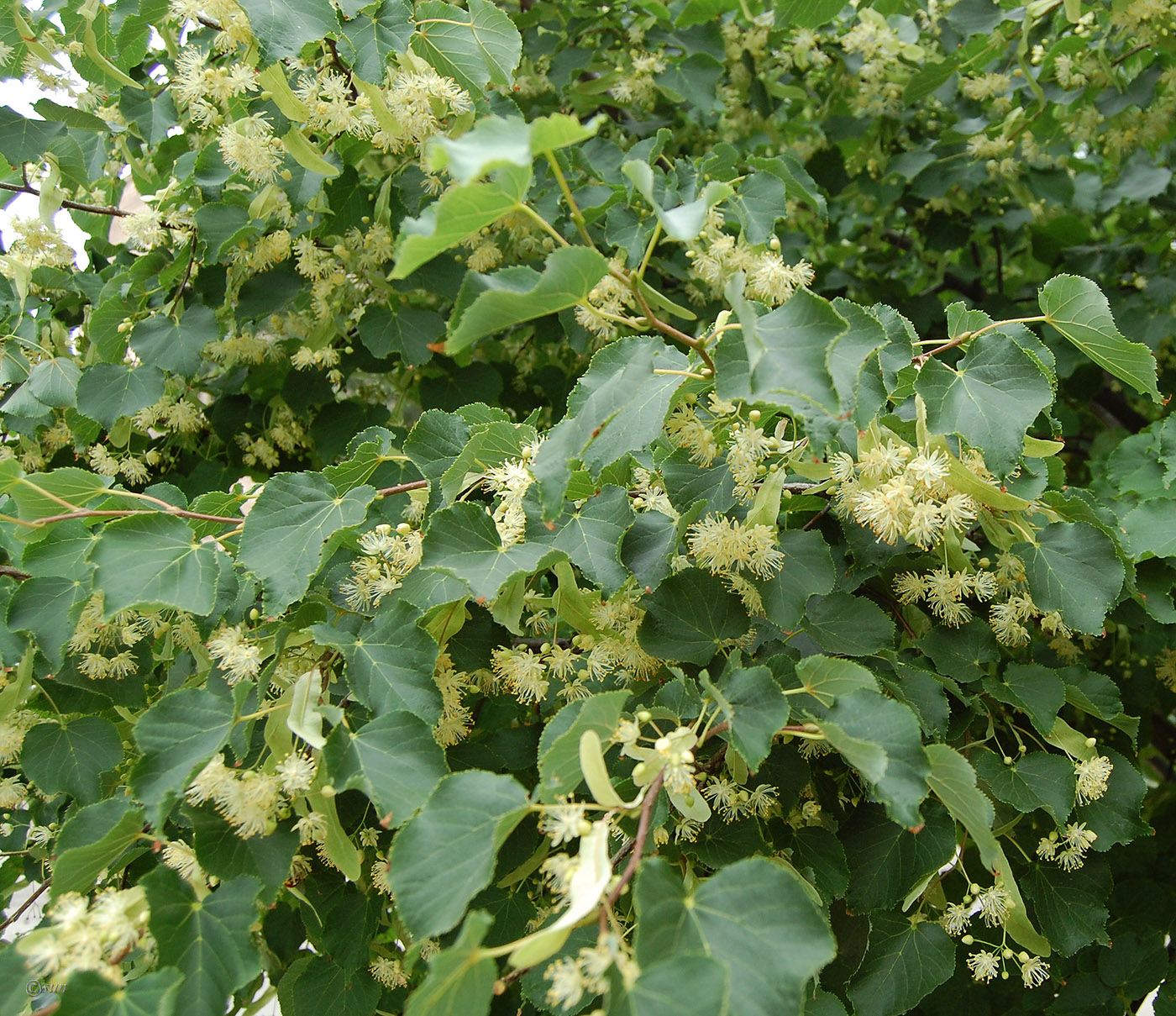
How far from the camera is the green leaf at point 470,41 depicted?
156cm

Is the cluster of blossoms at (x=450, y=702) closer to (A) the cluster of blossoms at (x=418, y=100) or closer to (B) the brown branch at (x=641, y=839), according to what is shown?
(B) the brown branch at (x=641, y=839)

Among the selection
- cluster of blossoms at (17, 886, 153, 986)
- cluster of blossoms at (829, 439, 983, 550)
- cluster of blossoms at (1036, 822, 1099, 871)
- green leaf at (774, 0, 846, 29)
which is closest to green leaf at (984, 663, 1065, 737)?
cluster of blossoms at (1036, 822, 1099, 871)

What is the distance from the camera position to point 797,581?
3.71 feet

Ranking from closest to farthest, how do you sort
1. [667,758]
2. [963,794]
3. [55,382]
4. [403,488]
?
[667,758] < [963,794] < [403,488] < [55,382]

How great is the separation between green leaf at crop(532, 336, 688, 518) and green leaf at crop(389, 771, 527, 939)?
302mm

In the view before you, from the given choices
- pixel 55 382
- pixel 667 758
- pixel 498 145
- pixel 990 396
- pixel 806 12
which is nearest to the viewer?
pixel 498 145

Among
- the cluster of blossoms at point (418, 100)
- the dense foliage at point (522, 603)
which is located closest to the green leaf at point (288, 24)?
the dense foliage at point (522, 603)

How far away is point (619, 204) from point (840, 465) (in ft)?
3.05

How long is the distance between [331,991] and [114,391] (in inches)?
50.6

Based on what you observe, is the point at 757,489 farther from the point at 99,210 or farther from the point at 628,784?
the point at 99,210

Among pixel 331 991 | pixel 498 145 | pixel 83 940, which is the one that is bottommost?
pixel 331 991

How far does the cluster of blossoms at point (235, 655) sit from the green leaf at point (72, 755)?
302 mm

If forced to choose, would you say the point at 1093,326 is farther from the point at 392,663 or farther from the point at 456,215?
the point at 392,663

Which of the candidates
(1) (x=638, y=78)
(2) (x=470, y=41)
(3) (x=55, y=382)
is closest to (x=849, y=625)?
(2) (x=470, y=41)
